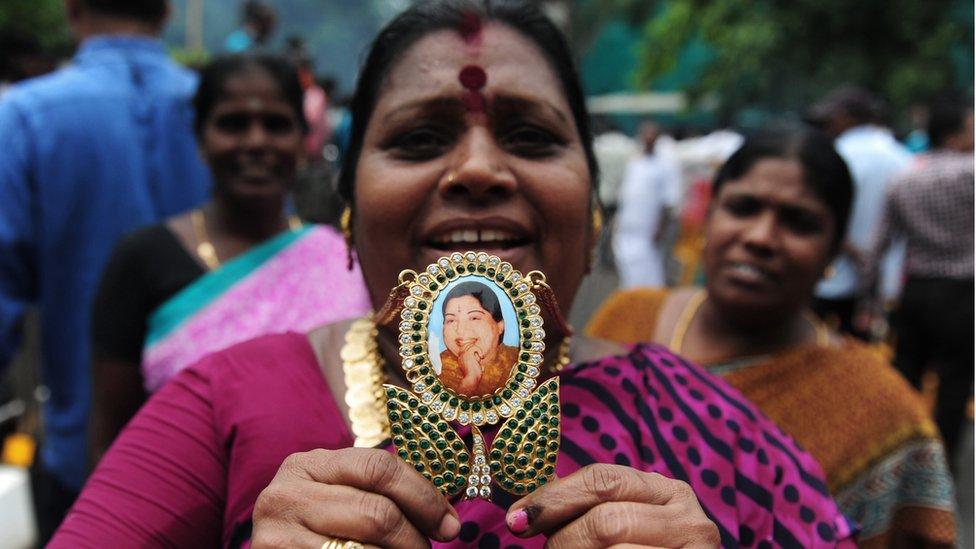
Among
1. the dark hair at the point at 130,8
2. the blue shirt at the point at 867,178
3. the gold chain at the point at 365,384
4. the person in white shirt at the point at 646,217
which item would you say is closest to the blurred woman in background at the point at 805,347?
the gold chain at the point at 365,384

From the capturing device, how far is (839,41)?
53.4 ft

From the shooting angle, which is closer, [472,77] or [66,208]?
[472,77]

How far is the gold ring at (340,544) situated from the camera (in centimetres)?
103

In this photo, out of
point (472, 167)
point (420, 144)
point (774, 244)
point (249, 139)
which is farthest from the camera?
point (249, 139)

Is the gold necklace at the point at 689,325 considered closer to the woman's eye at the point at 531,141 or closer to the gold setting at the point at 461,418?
the woman's eye at the point at 531,141

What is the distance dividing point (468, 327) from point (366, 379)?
49cm

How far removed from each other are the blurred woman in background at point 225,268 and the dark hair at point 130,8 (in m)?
0.55

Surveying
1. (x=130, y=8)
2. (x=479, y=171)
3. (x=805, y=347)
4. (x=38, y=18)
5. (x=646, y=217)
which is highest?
(x=38, y=18)

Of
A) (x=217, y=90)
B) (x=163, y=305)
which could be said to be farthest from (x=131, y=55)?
(x=163, y=305)

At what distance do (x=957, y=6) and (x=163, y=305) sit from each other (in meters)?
16.4

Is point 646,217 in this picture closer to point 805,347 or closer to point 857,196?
point 857,196

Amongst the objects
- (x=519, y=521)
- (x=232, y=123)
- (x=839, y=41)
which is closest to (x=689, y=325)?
(x=232, y=123)

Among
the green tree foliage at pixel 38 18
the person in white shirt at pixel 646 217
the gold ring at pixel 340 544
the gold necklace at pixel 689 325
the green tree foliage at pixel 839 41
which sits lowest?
the person in white shirt at pixel 646 217

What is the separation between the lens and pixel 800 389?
2486mm
